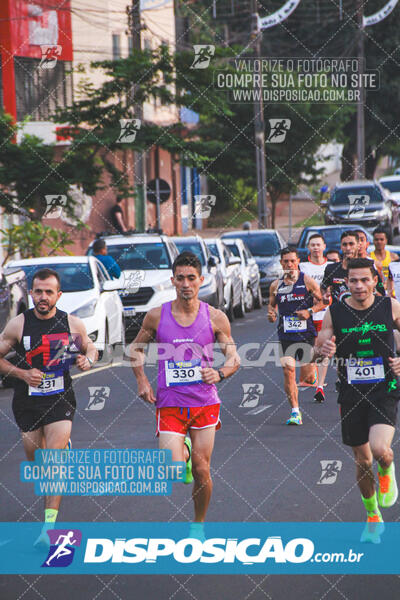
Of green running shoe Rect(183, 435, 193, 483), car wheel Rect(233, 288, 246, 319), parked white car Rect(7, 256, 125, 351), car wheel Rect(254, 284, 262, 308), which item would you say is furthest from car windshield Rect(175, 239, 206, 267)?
green running shoe Rect(183, 435, 193, 483)

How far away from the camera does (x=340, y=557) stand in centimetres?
694

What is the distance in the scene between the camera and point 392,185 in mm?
46625

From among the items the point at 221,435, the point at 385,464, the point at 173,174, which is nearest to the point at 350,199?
the point at 173,174

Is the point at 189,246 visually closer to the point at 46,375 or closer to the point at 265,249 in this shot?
the point at 265,249

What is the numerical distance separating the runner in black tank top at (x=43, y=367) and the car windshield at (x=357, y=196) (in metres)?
29.2

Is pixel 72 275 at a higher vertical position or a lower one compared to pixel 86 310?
higher

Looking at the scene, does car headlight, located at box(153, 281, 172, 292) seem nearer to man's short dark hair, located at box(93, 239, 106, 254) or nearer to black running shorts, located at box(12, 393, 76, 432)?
man's short dark hair, located at box(93, 239, 106, 254)

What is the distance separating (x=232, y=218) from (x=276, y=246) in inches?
941

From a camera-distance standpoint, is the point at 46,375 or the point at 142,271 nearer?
the point at 46,375

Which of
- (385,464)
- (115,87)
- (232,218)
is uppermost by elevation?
(115,87)

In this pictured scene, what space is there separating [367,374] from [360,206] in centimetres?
2953

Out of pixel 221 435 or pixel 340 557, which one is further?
pixel 221 435

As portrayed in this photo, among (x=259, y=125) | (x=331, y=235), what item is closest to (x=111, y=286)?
(x=331, y=235)

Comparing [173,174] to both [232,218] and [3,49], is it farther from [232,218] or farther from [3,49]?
[3,49]
